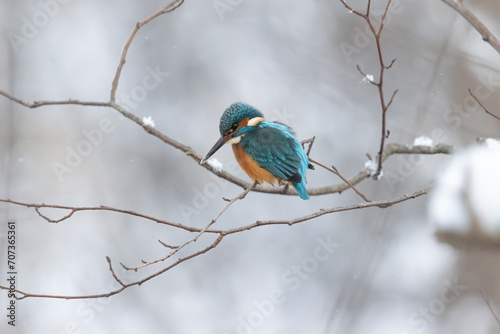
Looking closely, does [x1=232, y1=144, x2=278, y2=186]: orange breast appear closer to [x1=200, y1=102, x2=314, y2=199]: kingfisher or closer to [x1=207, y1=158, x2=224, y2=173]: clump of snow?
[x1=200, y1=102, x2=314, y2=199]: kingfisher

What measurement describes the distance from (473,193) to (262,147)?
3.04 feet

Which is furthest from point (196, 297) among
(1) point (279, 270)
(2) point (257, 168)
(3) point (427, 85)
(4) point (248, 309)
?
(3) point (427, 85)

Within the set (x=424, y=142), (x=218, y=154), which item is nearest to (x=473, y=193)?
(x=424, y=142)

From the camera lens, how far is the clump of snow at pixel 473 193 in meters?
2.03

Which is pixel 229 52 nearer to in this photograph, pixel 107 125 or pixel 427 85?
pixel 107 125

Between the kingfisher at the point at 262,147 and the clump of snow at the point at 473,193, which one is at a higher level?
the kingfisher at the point at 262,147

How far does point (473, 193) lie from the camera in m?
2.19

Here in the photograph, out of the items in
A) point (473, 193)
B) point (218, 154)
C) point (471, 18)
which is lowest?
point (218, 154)

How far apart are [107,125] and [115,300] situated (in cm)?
125

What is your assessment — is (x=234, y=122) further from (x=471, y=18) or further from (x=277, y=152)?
(x=471, y=18)

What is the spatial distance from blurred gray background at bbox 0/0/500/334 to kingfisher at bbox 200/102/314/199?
157 cm

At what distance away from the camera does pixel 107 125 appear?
3.69 metres

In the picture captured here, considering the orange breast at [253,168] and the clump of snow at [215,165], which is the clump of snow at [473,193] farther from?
the clump of snow at [215,165]


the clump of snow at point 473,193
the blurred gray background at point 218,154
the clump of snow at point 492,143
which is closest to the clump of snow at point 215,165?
the clump of snow at point 473,193
